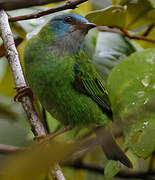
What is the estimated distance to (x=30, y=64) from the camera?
2.41 meters

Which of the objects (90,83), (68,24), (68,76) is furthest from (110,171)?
(68,24)

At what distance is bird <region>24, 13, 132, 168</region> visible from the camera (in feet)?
7.80

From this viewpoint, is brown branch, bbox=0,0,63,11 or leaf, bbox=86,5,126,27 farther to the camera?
leaf, bbox=86,5,126,27

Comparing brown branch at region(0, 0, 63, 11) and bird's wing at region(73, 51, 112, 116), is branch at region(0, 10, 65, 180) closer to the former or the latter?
bird's wing at region(73, 51, 112, 116)

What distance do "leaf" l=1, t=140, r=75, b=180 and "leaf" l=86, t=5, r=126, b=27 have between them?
2164 mm

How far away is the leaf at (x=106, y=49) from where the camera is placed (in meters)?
2.49

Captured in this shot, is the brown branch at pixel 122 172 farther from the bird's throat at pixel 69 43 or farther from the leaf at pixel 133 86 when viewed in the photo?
the leaf at pixel 133 86

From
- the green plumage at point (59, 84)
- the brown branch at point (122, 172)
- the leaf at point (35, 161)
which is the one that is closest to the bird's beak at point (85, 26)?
the green plumage at point (59, 84)

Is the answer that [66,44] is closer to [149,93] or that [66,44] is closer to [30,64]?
[30,64]

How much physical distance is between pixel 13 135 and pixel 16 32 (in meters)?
1.16

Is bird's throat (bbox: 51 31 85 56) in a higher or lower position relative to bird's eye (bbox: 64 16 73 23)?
lower

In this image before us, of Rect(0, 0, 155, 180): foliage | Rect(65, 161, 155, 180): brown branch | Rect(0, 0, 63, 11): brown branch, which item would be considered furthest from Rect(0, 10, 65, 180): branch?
Rect(0, 0, 63, 11): brown branch

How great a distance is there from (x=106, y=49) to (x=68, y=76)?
44 cm

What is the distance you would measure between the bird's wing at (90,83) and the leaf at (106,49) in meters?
0.12
